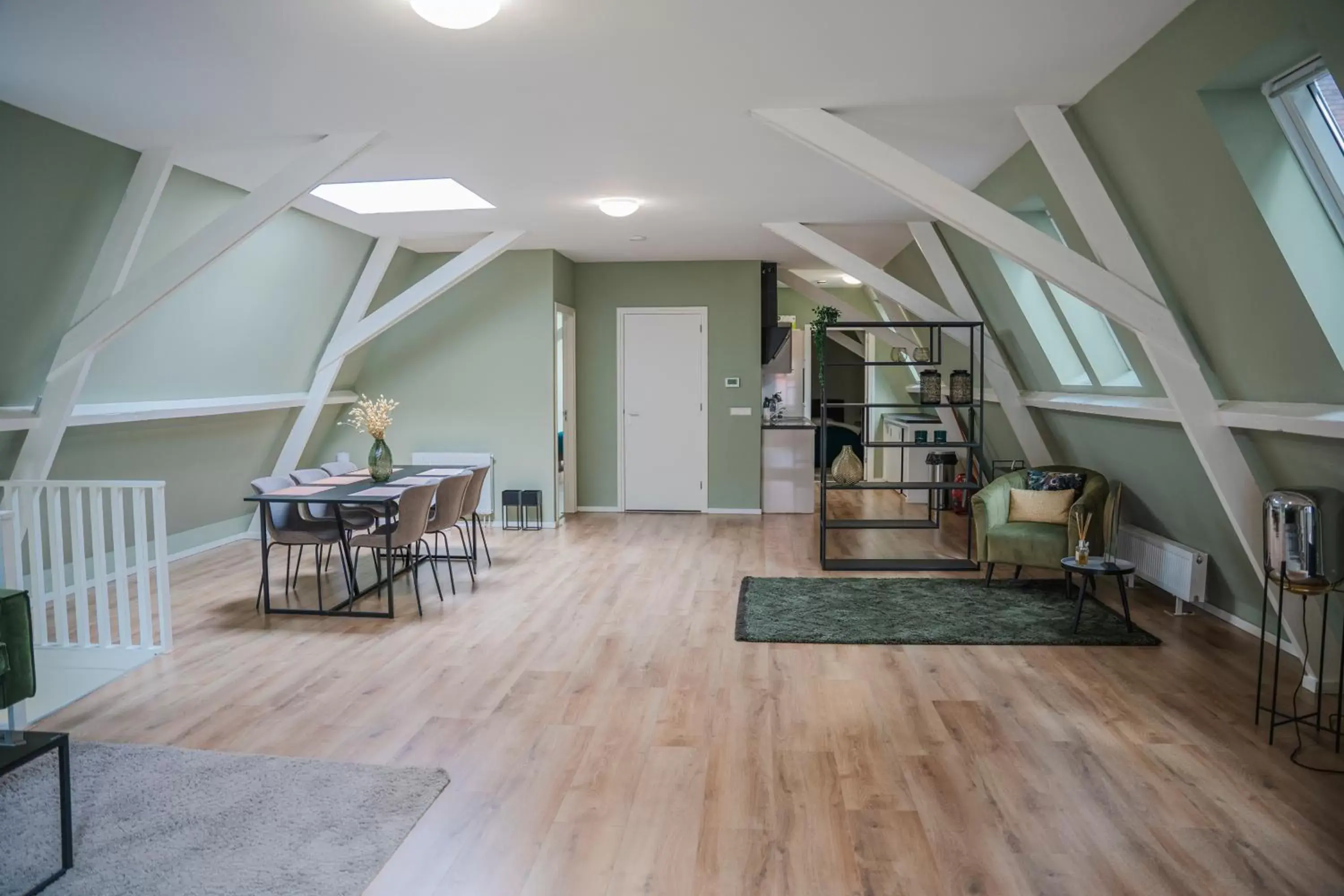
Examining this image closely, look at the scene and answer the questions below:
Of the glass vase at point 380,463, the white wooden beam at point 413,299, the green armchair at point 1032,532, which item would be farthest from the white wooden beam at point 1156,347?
the white wooden beam at point 413,299

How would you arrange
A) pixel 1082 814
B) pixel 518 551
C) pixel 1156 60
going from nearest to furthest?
pixel 1082 814 → pixel 1156 60 → pixel 518 551

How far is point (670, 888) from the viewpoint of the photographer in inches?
94.1

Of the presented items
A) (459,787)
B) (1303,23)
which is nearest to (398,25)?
(459,787)

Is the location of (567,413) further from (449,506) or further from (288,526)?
(288,526)

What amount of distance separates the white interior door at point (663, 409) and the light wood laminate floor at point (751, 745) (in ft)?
11.6

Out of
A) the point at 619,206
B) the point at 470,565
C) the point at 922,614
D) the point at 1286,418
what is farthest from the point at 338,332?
the point at 1286,418

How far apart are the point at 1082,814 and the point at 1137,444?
2906mm

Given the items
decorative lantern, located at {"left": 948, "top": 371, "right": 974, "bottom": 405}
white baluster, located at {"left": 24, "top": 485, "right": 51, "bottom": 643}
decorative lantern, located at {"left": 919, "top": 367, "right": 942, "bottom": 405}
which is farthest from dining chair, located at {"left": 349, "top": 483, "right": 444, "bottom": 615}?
decorative lantern, located at {"left": 948, "top": 371, "right": 974, "bottom": 405}

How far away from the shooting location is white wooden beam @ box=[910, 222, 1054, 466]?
634 cm

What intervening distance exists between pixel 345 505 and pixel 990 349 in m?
4.72

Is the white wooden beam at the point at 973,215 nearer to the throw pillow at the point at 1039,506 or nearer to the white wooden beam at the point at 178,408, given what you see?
the throw pillow at the point at 1039,506

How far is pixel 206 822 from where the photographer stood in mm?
2732

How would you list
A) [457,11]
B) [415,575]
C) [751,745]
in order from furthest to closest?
[415,575] < [751,745] < [457,11]

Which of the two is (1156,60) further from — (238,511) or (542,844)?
(238,511)
